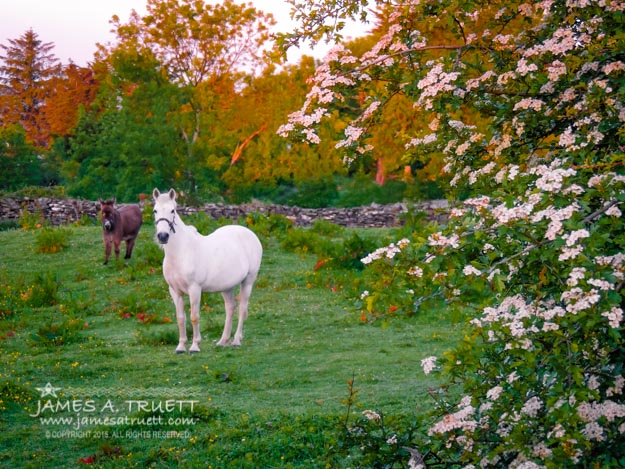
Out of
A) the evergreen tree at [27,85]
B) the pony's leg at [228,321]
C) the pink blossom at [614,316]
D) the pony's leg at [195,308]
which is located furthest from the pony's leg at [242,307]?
the evergreen tree at [27,85]

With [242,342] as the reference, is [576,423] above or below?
above

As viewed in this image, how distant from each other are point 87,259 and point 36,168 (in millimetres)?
25882

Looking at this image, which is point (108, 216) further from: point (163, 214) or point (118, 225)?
point (163, 214)

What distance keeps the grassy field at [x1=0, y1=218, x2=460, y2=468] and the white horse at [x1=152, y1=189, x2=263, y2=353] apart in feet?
2.17

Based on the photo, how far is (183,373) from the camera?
12.8 metres

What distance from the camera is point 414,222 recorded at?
24844 mm

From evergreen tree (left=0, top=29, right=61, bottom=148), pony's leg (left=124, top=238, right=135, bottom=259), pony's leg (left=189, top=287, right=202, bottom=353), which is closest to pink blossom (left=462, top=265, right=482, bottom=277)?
pony's leg (left=189, top=287, right=202, bottom=353)

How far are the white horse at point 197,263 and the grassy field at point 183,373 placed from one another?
2.17ft

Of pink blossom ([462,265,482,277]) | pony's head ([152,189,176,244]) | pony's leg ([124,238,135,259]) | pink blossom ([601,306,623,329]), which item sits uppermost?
pink blossom ([462,265,482,277])

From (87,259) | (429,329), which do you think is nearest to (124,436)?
(429,329)

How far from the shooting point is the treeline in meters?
41.8

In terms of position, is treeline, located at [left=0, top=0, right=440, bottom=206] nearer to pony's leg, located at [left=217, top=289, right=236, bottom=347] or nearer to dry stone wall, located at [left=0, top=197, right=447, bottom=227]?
dry stone wall, located at [left=0, top=197, right=447, bottom=227]

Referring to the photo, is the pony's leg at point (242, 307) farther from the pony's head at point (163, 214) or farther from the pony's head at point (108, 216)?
the pony's head at point (108, 216)

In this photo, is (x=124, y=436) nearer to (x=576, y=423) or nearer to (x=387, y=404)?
(x=387, y=404)
